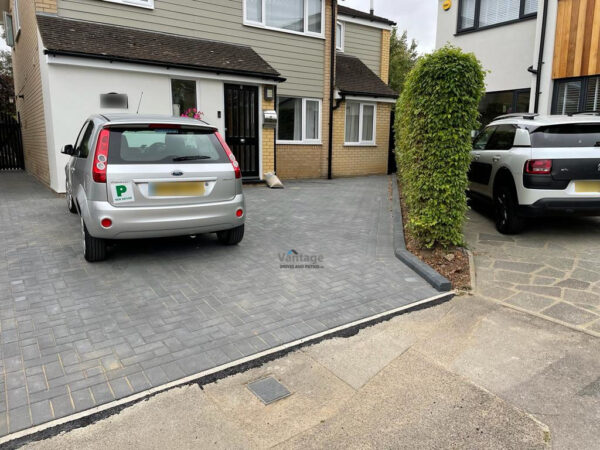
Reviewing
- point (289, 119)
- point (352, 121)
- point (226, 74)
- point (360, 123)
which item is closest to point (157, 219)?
point (226, 74)

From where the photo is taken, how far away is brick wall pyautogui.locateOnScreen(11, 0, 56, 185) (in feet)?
32.3

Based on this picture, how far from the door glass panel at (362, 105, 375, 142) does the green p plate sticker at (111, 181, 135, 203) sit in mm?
12057

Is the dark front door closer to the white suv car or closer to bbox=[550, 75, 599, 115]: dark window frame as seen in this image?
the white suv car

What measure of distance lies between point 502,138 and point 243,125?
265 inches

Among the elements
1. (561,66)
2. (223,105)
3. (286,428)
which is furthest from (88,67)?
(561,66)

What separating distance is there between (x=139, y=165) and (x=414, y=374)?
3451 millimetres

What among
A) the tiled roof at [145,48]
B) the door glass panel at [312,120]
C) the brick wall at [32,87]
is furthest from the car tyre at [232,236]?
the door glass panel at [312,120]

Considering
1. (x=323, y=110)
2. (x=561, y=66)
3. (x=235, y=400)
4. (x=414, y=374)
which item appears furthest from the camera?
(x=323, y=110)

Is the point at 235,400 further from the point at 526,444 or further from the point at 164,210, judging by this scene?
the point at 164,210

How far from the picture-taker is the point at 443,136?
5.15 m

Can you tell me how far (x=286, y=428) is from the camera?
2.46 m

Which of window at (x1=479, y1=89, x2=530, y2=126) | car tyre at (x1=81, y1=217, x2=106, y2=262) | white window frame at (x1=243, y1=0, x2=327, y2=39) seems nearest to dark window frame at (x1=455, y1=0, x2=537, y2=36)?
window at (x1=479, y1=89, x2=530, y2=126)

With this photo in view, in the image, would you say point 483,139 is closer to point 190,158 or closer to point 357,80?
point 190,158

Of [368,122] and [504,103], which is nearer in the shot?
[504,103]
